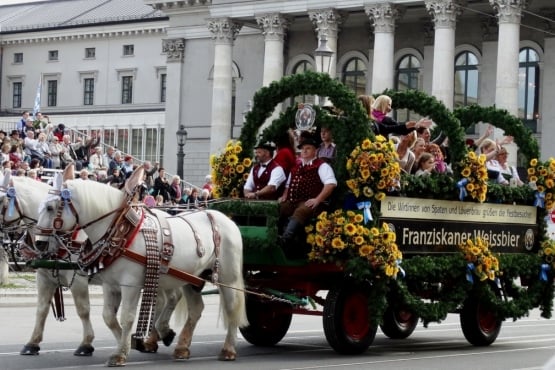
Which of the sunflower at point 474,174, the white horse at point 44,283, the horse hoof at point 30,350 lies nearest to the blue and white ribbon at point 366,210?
the sunflower at point 474,174

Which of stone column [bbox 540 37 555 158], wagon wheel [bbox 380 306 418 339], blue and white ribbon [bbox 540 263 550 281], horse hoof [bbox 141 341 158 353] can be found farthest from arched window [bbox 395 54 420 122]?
horse hoof [bbox 141 341 158 353]

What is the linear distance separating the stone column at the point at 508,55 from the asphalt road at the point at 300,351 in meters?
33.0

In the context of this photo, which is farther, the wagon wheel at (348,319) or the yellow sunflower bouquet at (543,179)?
the yellow sunflower bouquet at (543,179)

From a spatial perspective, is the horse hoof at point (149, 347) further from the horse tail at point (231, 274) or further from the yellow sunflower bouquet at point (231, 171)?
the yellow sunflower bouquet at point (231, 171)

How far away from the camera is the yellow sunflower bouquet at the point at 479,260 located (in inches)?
637

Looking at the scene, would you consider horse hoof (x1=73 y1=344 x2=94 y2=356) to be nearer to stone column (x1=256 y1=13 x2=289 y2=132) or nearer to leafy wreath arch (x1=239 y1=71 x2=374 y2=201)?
leafy wreath arch (x1=239 y1=71 x2=374 y2=201)

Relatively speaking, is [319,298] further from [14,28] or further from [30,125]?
[14,28]

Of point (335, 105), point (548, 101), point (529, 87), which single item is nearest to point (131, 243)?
point (335, 105)

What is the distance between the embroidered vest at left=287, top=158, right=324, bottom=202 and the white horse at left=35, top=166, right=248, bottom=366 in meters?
1.24

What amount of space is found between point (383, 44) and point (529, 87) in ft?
23.6

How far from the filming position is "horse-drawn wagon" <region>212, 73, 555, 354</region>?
577 inches

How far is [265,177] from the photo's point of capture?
1570 cm

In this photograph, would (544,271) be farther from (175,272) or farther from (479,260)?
(175,272)

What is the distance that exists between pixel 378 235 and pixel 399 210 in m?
0.80
